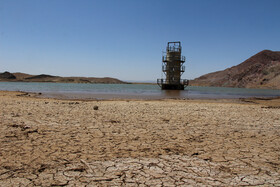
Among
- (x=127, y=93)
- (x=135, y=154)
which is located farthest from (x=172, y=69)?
(x=135, y=154)

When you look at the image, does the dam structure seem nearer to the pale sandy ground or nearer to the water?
the water

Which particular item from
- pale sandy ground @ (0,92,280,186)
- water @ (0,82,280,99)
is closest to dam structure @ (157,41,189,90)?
water @ (0,82,280,99)

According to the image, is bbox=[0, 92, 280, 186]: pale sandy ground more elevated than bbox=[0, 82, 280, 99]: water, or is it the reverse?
bbox=[0, 82, 280, 99]: water

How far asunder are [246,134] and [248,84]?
85.6m

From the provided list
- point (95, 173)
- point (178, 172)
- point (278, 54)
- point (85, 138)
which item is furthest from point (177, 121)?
point (278, 54)

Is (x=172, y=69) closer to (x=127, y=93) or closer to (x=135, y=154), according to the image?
(x=127, y=93)

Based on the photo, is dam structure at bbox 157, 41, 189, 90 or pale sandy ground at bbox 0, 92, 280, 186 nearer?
pale sandy ground at bbox 0, 92, 280, 186

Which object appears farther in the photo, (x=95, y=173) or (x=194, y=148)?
(x=194, y=148)

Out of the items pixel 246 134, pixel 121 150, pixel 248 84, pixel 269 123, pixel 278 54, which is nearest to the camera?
pixel 121 150

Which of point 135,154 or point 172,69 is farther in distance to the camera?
point 172,69

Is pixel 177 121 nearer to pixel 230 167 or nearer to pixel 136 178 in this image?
pixel 230 167

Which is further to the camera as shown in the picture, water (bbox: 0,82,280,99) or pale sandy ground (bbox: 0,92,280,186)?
water (bbox: 0,82,280,99)

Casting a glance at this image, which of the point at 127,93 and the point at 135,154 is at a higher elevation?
the point at 127,93

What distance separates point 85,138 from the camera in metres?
5.09
